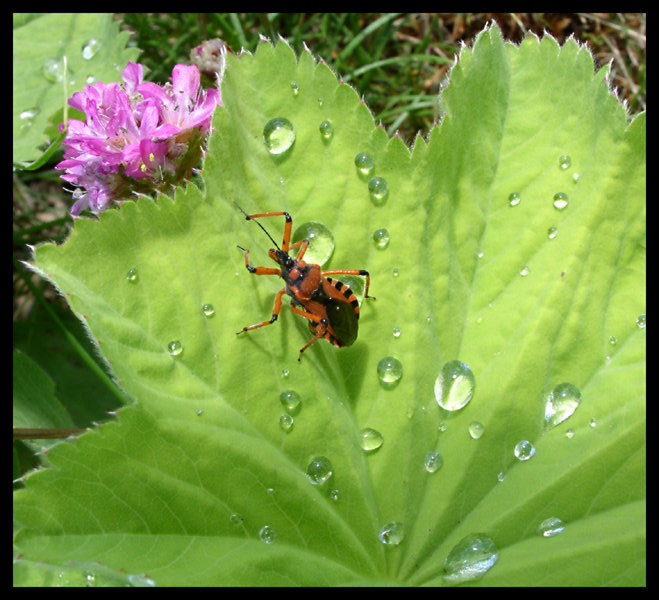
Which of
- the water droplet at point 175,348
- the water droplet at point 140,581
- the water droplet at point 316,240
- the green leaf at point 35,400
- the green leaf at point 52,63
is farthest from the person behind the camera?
the green leaf at point 52,63

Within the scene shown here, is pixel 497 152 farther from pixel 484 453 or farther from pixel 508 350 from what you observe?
pixel 484 453

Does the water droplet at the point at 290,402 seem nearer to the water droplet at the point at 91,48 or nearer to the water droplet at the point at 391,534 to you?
the water droplet at the point at 391,534

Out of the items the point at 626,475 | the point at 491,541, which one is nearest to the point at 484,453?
the point at 491,541

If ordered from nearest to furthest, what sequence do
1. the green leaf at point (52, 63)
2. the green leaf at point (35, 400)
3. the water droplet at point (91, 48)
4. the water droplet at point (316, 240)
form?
1. the water droplet at point (316, 240)
2. the green leaf at point (35, 400)
3. the green leaf at point (52, 63)
4. the water droplet at point (91, 48)

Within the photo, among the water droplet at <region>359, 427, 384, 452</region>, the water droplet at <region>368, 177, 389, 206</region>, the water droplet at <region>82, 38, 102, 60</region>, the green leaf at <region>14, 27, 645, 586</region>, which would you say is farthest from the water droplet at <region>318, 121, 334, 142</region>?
the water droplet at <region>82, 38, 102, 60</region>

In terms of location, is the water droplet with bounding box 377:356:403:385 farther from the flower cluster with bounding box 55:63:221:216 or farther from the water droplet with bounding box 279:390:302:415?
the flower cluster with bounding box 55:63:221:216

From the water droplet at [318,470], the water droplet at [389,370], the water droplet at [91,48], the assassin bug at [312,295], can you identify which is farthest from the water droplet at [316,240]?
the water droplet at [91,48]

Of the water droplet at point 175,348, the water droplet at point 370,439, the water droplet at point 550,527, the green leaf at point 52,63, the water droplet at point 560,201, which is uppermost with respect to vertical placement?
the green leaf at point 52,63

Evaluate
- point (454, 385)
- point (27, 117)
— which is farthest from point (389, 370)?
point (27, 117)
